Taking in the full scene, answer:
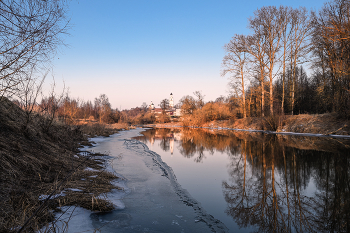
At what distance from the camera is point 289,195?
4172 millimetres

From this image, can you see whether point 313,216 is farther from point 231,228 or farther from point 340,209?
point 231,228

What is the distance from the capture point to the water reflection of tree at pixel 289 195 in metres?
3.10

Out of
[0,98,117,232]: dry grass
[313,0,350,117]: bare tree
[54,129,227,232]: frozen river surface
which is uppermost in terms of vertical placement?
[313,0,350,117]: bare tree

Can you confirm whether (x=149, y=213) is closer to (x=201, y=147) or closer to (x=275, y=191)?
(x=275, y=191)

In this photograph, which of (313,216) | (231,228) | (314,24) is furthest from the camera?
(314,24)

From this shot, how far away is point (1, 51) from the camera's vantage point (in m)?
3.08

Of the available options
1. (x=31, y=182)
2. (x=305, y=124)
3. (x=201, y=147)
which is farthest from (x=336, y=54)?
(x=31, y=182)

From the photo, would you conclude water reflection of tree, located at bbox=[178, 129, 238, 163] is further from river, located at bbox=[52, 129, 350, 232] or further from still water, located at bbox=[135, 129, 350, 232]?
river, located at bbox=[52, 129, 350, 232]

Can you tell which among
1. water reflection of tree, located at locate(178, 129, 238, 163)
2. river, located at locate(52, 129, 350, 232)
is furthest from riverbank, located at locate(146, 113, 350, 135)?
river, located at locate(52, 129, 350, 232)

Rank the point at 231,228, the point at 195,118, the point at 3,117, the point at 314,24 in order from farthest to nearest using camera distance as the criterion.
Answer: the point at 195,118 < the point at 314,24 < the point at 3,117 < the point at 231,228

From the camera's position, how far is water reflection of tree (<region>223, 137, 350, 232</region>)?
10.2 ft

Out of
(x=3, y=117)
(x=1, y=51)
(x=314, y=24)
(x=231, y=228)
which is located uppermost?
(x=314, y=24)

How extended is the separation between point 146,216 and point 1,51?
11.3 ft

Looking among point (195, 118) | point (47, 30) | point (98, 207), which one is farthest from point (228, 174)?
point (195, 118)
